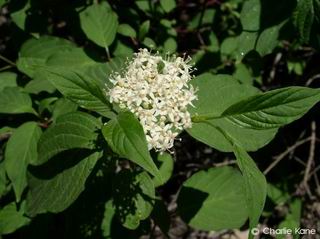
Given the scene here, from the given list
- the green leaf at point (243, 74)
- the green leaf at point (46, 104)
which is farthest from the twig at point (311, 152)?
the green leaf at point (46, 104)

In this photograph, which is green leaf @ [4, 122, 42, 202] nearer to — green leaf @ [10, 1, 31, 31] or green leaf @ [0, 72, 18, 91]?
green leaf @ [0, 72, 18, 91]

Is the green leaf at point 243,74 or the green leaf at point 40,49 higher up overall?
the green leaf at point 243,74

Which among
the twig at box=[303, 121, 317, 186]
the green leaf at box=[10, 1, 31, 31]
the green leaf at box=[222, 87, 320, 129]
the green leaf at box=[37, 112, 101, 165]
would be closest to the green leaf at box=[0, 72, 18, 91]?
the green leaf at box=[10, 1, 31, 31]

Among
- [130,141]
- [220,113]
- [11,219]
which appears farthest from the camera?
[11,219]

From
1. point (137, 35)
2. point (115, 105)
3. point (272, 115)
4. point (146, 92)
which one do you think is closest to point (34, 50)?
point (137, 35)

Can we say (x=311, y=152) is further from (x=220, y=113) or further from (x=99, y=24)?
(x=99, y=24)

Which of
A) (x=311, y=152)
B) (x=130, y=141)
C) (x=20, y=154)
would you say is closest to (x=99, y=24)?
(x=20, y=154)

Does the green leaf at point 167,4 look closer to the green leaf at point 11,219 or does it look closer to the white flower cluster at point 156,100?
the white flower cluster at point 156,100

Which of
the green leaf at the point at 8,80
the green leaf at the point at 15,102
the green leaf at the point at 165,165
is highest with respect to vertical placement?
the green leaf at the point at 15,102
